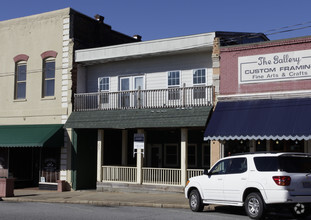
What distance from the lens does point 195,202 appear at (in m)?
14.6

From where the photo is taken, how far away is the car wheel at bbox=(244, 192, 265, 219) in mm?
12194

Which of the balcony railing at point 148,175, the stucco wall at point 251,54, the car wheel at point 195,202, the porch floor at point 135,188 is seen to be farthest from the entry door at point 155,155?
the car wheel at point 195,202

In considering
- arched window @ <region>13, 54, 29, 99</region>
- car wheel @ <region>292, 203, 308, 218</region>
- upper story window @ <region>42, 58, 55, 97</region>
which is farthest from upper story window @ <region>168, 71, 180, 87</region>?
car wheel @ <region>292, 203, 308, 218</region>

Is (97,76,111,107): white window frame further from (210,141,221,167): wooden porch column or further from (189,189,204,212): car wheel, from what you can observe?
(189,189,204,212): car wheel

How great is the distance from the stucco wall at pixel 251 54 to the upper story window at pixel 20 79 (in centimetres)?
1129

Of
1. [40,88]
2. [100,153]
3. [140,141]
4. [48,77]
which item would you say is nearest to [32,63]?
[48,77]

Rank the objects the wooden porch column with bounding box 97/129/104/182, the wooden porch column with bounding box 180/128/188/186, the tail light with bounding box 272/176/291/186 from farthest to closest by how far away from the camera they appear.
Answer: the wooden porch column with bounding box 97/129/104/182
the wooden porch column with bounding box 180/128/188/186
the tail light with bounding box 272/176/291/186

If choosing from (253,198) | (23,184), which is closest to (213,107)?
(253,198)

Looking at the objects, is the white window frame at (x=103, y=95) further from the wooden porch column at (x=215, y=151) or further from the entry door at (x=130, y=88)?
the wooden porch column at (x=215, y=151)

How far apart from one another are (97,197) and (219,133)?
590 cm

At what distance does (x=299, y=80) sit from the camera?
18156 millimetres

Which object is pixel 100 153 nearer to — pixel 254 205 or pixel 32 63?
pixel 32 63

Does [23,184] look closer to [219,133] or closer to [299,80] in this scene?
[219,133]

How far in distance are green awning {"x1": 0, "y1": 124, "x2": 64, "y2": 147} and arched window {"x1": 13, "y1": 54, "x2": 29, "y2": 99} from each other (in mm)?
2028
